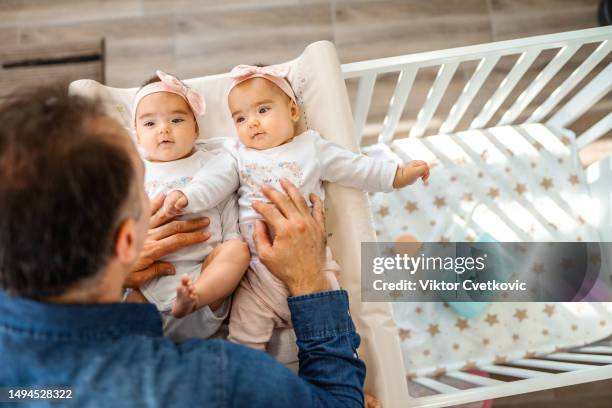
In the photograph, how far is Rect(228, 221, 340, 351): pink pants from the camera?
2.94ft

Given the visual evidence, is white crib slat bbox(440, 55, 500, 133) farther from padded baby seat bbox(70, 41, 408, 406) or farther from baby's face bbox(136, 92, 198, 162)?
baby's face bbox(136, 92, 198, 162)

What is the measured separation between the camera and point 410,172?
105 centimetres

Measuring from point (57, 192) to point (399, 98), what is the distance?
2.95ft

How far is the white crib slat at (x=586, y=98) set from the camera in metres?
1.20

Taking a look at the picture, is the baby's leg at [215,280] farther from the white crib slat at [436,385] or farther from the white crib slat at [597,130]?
the white crib slat at [597,130]

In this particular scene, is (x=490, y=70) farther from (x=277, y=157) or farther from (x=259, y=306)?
(x=259, y=306)

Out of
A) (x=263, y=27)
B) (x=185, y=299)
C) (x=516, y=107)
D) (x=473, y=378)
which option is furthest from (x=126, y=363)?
(x=263, y=27)

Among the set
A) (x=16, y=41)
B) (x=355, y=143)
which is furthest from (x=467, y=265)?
(x=16, y=41)

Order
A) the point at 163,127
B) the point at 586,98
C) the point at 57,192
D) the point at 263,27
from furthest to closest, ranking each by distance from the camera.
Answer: the point at 263,27 → the point at 586,98 → the point at 163,127 → the point at 57,192

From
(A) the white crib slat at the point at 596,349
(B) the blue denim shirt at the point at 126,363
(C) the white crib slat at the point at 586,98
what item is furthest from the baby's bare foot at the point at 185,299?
(C) the white crib slat at the point at 586,98

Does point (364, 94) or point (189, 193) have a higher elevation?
point (364, 94)

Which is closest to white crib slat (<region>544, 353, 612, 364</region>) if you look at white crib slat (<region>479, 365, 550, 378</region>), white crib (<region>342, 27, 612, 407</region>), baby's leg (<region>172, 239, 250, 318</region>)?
white crib (<region>342, 27, 612, 407</region>)

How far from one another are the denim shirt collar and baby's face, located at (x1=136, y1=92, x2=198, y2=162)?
0.49 m

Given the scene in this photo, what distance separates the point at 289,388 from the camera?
2.15ft
